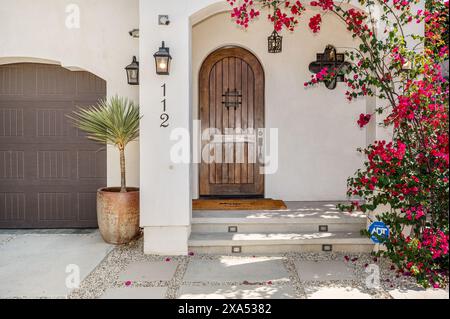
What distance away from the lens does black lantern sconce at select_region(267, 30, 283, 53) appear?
5.29 meters

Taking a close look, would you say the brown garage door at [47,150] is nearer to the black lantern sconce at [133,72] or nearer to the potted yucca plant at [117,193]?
the black lantern sconce at [133,72]

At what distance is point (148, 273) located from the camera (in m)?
3.54

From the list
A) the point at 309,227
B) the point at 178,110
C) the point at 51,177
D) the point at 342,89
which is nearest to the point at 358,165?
the point at 342,89

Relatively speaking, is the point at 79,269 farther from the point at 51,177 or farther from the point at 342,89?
the point at 342,89

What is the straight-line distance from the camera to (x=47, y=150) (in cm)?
516

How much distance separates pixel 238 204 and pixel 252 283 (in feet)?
6.04

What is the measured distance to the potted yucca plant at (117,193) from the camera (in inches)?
164

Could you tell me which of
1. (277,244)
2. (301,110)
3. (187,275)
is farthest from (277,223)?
(301,110)
